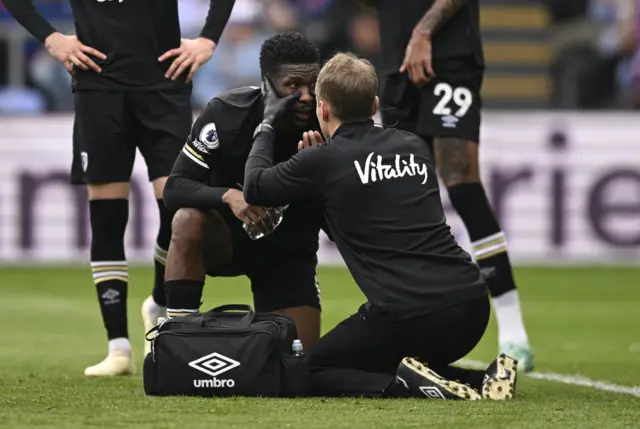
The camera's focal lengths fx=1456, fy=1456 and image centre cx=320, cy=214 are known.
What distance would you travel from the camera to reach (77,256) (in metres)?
13.1

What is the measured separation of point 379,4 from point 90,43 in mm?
1413

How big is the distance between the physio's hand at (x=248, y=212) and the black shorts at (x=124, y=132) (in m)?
1.02

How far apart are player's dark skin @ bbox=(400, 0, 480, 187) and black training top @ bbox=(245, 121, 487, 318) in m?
1.54

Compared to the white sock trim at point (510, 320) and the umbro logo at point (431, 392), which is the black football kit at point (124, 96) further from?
the umbro logo at point (431, 392)

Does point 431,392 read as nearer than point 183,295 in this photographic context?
Yes

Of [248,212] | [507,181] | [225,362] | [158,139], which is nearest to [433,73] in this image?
[158,139]

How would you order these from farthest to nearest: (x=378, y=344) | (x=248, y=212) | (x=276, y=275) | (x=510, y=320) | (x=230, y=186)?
(x=510, y=320) → (x=276, y=275) → (x=230, y=186) → (x=248, y=212) → (x=378, y=344)

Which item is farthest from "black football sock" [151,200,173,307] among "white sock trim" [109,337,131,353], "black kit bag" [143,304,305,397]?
"black kit bag" [143,304,305,397]

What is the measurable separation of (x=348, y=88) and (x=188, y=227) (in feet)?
2.88

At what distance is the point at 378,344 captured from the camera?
4.92m

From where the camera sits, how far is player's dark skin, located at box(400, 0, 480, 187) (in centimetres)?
649

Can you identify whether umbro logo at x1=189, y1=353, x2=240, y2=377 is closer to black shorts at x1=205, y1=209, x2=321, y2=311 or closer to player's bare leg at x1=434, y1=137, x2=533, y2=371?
black shorts at x1=205, y1=209, x2=321, y2=311

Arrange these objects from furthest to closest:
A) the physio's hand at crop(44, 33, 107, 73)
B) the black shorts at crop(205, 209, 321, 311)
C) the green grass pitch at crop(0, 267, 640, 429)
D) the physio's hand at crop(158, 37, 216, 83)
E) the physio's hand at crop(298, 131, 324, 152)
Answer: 1. the physio's hand at crop(158, 37, 216, 83)
2. the physio's hand at crop(44, 33, 107, 73)
3. the black shorts at crop(205, 209, 321, 311)
4. the physio's hand at crop(298, 131, 324, 152)
5. the green grass pitch at crop(0, 267, 640, 429)

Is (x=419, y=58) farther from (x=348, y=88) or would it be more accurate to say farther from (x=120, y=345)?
(x=120, y=345)
